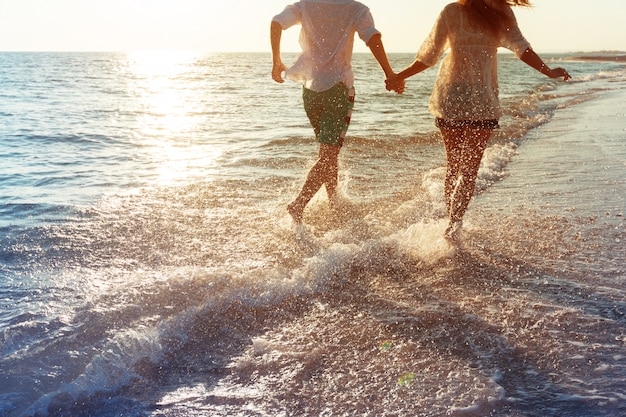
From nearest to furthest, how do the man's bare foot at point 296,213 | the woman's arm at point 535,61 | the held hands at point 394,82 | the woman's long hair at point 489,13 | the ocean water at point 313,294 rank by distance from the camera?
the ocean water at point 313,294, the woman's long hair at point 489,13, the woman's arm at point 535,61, the held hands at point 394,82, the man's bare foot at point 296,213

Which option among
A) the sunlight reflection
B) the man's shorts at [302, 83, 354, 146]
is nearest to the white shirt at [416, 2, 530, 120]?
the man's shorts at [302, 83, 354, 146]

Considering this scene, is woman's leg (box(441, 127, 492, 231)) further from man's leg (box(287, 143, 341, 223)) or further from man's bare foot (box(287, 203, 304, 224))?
man's bare foot (box(287, 203, 304, 224))

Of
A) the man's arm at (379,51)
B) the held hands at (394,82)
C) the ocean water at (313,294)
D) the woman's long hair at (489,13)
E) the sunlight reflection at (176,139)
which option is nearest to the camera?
the ocean water at (313,294)

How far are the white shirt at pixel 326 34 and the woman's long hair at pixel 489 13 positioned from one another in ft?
2.51

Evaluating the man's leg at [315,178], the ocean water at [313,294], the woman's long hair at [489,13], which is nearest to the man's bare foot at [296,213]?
the man's leg at [315,178]

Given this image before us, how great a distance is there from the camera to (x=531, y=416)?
2.10 meters

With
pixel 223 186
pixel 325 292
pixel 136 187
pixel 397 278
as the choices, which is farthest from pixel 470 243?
pixel 136 187

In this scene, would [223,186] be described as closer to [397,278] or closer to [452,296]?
[397,278]

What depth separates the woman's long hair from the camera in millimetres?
3742

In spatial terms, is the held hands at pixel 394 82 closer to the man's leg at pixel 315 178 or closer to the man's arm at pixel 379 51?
the man's arm at pixel 379 51

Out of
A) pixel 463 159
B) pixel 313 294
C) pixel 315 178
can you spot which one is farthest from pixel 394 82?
pixel 313 294

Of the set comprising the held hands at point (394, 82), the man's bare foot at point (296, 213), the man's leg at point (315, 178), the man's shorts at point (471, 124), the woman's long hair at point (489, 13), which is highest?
the woman's long hair at point (489, 13)

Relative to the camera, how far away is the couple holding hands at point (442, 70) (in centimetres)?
383

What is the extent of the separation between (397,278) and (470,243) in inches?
34.0
